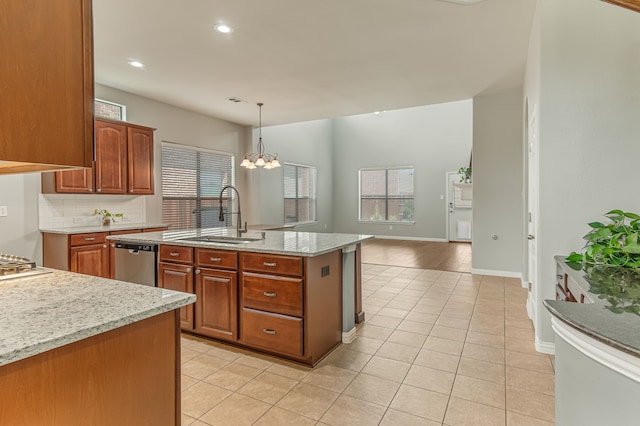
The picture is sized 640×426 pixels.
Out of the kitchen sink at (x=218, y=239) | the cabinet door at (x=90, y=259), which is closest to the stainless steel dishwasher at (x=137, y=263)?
the kitchen sink at (x=218, y=239)

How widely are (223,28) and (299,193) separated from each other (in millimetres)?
6337

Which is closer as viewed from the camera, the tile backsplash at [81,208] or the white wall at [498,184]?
the tile backsplash at [81,208]

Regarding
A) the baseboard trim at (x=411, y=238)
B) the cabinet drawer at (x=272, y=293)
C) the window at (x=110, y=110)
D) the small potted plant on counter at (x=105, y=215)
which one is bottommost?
the baseboard trim at (x=411, y=238)

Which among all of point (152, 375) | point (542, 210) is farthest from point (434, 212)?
point (152, 375)

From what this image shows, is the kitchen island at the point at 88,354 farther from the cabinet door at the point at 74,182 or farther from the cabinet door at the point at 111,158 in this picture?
the cabinet door at the point at 111,158

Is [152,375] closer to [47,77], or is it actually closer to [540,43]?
[47,77]

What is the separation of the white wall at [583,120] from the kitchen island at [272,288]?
Answer: 1.55 m

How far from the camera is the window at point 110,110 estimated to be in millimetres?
4863

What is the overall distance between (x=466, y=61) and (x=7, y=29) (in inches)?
167

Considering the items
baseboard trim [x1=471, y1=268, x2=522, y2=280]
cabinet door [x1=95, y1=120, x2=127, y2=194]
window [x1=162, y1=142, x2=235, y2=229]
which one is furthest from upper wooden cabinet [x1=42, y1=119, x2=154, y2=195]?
baseboard trim [x1=471, y1=268, x2=522, y2=280]

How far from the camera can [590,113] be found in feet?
8.16

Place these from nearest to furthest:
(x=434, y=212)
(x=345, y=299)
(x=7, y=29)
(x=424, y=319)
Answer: (x=7, y=29), (x=345, y=299), (x=424, y=319), (x=434, y=212)

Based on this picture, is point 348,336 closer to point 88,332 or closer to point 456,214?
point 88,332

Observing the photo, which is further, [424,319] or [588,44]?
[424,319]
